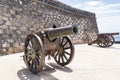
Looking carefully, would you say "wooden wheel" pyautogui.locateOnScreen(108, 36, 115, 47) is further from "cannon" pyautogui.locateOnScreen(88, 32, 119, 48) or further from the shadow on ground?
the shadow on ground

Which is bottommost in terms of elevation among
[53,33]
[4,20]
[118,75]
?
[118,75]

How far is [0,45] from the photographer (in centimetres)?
620

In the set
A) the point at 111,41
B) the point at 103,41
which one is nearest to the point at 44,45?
the point at 103,41

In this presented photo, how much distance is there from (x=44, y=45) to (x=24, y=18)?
378cm

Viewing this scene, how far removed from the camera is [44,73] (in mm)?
3887

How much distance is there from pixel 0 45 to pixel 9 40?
0.51 m

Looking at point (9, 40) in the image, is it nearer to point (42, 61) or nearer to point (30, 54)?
point (30, 54)

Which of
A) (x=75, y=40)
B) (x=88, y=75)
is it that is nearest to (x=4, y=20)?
(x=88, y=75)

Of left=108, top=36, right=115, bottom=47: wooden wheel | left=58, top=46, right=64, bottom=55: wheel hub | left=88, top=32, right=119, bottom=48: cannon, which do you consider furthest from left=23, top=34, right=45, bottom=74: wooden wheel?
left=108, top=36, right=115, bottom=47: wooden wheel

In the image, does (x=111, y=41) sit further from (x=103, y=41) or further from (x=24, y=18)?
(x=24, y=18)

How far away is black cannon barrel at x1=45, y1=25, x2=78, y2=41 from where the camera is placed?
11.1 feet

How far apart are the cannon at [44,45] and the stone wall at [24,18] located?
0.54 m

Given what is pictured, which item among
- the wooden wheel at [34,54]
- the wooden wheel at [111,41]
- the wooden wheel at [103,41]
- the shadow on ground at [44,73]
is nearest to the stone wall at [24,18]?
the wooden wheel at [34,54]

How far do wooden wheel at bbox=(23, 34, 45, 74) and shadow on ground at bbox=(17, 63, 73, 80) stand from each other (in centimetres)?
12
